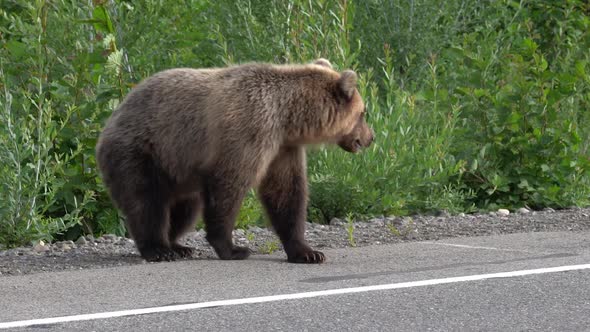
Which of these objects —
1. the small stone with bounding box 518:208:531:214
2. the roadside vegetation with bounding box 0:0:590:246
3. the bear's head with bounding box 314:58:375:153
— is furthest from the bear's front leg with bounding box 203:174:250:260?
the small stone with bounding box 518:208:531:214

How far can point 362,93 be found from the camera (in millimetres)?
9258

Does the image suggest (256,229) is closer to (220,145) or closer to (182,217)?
(182,217)

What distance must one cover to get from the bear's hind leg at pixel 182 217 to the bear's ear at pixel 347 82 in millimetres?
1217

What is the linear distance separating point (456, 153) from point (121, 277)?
4.61 meters

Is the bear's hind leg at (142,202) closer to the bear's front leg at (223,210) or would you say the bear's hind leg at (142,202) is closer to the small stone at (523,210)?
the bear's front leg at (223,210)

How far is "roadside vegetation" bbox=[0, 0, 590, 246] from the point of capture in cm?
885

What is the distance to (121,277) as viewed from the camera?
6.66m

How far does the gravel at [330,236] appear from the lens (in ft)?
24.2

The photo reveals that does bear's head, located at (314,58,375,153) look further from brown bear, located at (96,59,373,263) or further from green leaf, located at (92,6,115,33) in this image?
green leaf, located at (92,6,115,33)

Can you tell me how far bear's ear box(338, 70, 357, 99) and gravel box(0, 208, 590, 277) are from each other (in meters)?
0.95

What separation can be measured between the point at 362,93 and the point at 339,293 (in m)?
3.48

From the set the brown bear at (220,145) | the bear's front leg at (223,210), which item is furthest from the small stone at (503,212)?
the bear's front leg at (223,210)

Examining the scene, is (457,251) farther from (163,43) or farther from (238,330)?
(163,43)

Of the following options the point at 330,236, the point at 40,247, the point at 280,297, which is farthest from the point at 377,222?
the point at 280,297
